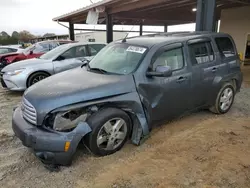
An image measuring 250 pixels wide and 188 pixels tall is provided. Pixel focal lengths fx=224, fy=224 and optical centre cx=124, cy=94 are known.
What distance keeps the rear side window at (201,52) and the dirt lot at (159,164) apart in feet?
4.04

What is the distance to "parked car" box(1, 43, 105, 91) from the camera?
6395 millimetres

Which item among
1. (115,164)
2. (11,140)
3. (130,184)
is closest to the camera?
(130,184)

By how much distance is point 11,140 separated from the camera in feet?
12.2

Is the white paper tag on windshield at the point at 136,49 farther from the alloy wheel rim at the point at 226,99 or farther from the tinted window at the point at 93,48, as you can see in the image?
the tinted window at the point at 93,48

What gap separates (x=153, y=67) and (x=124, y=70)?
1.48ft

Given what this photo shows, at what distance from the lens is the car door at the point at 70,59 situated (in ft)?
22.5

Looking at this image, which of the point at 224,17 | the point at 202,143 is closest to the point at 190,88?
the point at 202,143

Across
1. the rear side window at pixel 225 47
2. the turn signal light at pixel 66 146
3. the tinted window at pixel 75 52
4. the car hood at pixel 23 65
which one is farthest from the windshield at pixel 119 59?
the car hood at pixel 23 65

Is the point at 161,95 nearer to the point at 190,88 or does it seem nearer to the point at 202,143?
the point at 190,88

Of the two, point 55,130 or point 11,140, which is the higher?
point 55,130

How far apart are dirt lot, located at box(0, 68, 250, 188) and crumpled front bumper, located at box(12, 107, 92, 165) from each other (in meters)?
0.24

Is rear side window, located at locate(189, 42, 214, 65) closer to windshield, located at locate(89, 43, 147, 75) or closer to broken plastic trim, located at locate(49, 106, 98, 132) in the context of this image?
windshield, located at locate(89, 43, 147, 75)

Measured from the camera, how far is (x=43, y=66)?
667 centimetres

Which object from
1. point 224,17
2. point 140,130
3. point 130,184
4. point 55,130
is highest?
point 224,17
